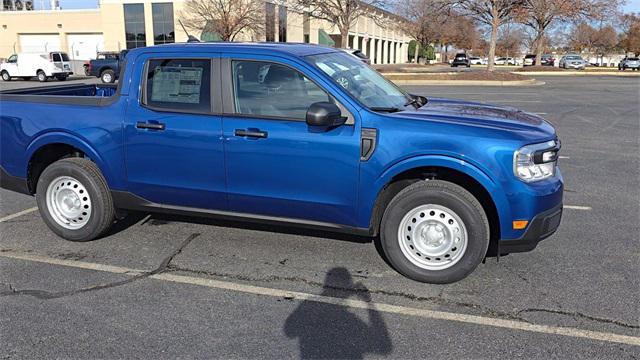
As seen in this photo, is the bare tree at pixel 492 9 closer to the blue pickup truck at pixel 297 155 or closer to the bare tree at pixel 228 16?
the bare tree at pixel 228 16

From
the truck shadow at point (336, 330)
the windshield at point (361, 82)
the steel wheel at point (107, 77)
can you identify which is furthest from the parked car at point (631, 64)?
the truck shadow at point (336, 330)

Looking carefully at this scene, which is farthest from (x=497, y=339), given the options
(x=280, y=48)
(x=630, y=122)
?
(x=630, y=122)

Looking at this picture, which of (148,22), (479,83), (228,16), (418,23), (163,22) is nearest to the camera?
(479,83)

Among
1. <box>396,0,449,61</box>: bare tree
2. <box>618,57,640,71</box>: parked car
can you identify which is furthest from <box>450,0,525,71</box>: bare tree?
<box>618,57,640,71</box>: parked car

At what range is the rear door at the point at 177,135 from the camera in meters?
4.41

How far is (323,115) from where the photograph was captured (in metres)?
3.85

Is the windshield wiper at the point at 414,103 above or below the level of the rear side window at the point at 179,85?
below

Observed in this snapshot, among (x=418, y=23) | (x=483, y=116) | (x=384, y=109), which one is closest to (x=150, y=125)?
(x=384, y=109)

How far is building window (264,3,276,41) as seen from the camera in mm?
47216

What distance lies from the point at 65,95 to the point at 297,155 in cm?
308

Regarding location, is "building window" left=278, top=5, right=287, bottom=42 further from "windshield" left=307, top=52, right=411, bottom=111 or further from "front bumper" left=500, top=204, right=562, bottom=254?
"front bumper" left=500, top=204, right=562, bottom=254

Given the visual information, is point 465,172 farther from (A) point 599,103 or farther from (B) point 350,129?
(A) point 599,103

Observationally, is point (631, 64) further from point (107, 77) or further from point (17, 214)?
point (17, 214)

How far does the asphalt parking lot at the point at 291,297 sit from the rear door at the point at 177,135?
0.62 metres
